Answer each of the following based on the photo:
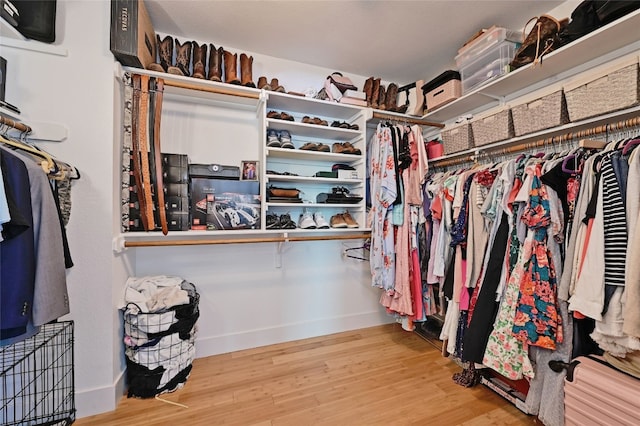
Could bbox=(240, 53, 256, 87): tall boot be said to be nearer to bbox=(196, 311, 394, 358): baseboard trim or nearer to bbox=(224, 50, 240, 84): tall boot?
bbox=(224, 50, 240, 84): tall boot

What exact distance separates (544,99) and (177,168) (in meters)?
2.16

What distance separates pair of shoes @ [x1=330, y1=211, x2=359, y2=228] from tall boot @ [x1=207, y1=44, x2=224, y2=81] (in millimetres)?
1316

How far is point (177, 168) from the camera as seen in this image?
165 centimetres

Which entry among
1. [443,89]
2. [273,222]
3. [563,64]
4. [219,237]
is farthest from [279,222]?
[563,64]

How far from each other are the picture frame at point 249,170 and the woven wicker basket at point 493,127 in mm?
1564

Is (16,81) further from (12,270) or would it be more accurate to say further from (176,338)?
(176,338)

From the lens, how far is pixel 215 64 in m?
1.78

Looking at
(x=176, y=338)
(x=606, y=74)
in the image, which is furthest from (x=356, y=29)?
(x=176, y=338)

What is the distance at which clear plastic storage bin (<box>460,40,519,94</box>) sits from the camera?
1.63m

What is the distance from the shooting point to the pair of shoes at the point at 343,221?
2080 mm

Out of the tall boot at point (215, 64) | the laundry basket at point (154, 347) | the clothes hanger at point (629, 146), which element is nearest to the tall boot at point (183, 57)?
the tall boot at point (215, 64)

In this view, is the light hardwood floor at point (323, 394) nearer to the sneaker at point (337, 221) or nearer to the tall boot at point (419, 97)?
the sneaker at point (337, 221)

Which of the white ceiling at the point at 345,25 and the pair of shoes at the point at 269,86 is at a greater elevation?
the white ceiling at the point at 345,25

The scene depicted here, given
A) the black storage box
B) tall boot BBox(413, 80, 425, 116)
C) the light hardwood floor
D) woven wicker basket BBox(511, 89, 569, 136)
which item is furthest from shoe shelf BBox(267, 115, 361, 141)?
the light hardwood floor
